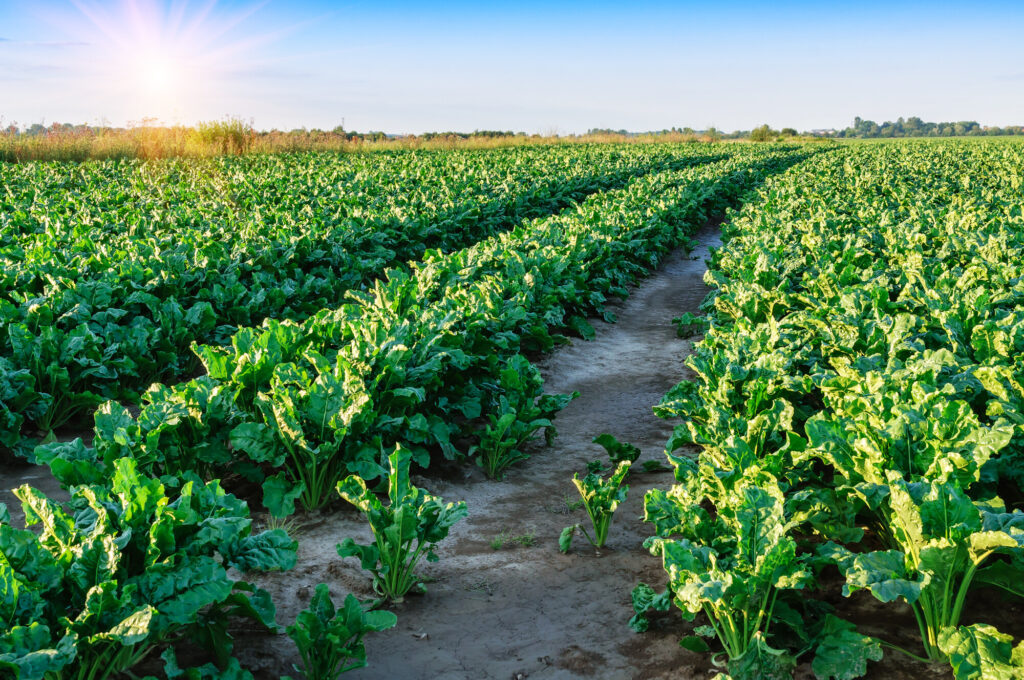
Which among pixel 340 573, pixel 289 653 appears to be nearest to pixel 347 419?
pixel 340 573

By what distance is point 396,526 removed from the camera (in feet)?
12.0

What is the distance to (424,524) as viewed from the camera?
147 inches

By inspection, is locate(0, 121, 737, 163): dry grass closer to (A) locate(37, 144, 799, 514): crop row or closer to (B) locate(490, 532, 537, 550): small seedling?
(A) locate(37, 144, 799, 514): crop row

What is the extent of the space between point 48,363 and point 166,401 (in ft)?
6.92

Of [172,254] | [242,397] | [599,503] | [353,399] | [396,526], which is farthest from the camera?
[172,254]

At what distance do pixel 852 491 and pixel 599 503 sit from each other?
4.33 ft

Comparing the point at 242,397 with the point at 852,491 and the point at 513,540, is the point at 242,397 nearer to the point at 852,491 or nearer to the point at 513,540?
the point at 513,540

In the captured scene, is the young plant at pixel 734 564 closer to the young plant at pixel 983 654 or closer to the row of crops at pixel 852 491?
the row of crops at pixel 852 491

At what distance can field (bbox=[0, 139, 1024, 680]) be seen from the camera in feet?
9.79

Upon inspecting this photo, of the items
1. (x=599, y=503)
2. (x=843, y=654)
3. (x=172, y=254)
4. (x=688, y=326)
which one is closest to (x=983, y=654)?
(x=843, y=654)

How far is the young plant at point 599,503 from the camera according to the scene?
13.9 feet

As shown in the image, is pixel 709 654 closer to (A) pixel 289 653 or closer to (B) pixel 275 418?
(A) pixel 289 653

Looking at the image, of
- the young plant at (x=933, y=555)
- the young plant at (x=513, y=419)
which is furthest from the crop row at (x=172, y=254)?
the young plant at (x=933, y=555)

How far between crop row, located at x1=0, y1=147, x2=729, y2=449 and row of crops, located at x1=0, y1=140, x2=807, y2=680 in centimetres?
4
